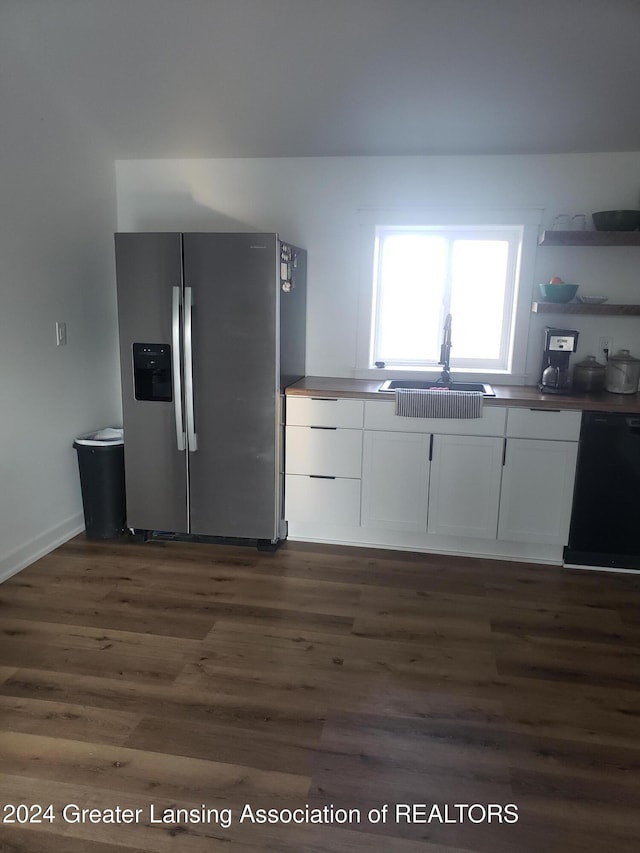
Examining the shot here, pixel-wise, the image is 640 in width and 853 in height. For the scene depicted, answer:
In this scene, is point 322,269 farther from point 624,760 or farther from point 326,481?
point 624,760

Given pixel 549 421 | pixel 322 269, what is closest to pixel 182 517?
pixel 322 269

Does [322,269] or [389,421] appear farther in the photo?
[322,269]

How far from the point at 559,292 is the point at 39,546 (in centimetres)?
314

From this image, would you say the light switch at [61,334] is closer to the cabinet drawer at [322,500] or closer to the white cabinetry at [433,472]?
the cabinet drawer at [322,500]

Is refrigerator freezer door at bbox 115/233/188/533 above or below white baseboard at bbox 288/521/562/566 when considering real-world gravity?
above

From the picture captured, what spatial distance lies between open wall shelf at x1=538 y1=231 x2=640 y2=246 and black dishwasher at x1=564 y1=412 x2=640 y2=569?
3.10 feet

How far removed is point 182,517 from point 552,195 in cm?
278

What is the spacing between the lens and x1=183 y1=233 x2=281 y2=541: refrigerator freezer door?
3125 mm

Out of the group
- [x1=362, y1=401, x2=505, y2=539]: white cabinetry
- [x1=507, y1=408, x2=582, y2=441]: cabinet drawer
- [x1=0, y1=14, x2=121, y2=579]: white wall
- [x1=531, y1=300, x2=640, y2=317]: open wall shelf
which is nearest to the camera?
[x1=0, y1=14, x2=121, y2=579]: white wall

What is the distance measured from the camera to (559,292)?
343 centimetres

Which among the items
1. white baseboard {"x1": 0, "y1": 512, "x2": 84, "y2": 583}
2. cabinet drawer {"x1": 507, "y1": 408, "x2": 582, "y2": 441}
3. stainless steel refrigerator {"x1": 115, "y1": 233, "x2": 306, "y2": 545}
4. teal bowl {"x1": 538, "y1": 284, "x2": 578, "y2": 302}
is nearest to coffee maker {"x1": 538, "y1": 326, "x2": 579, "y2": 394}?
teal bowl {"x1": 538, "y1": 284, "x2": 578, "y2": 302}

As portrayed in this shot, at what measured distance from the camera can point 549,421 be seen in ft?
10.4

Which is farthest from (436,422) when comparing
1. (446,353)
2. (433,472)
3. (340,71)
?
(340,71)

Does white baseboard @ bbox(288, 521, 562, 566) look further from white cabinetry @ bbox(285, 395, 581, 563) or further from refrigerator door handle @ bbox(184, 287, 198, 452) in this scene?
refrigerator door handle @ bbox(184, 287, 198, 452)
